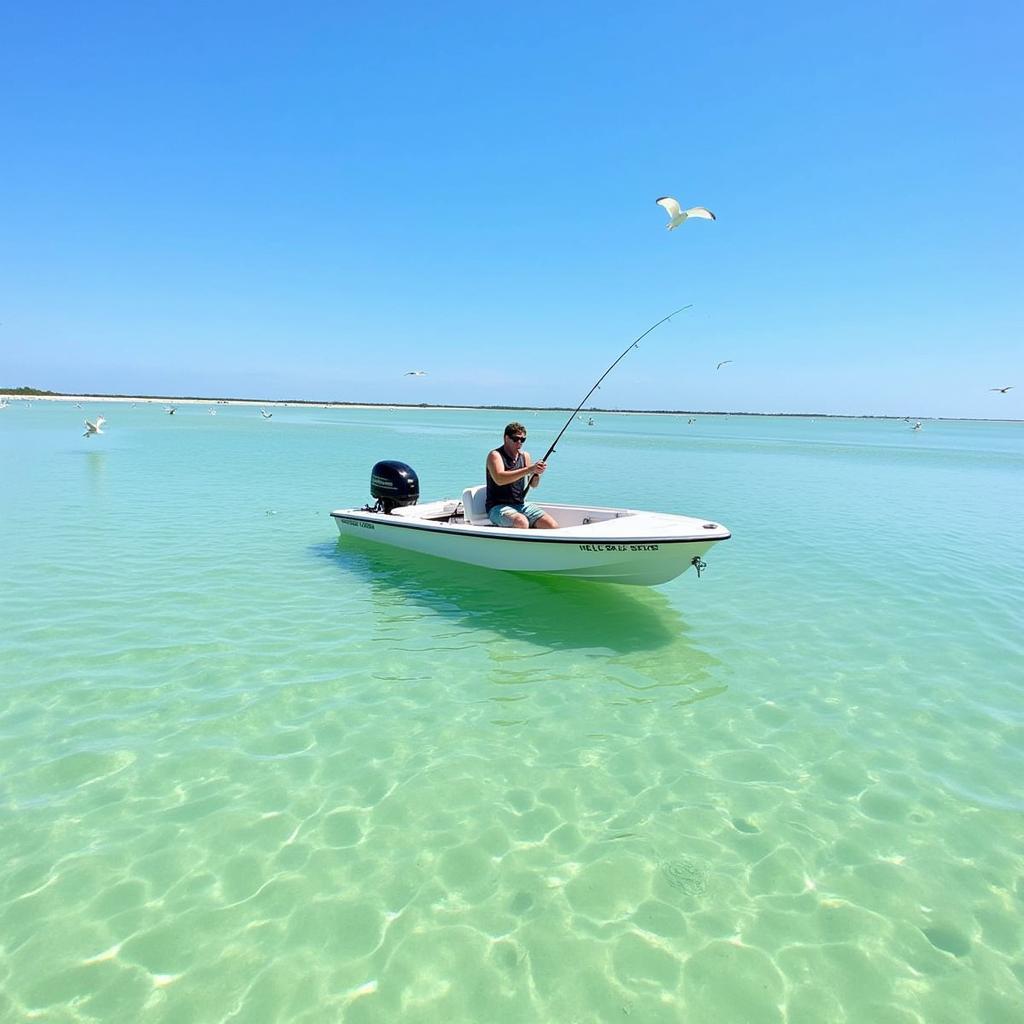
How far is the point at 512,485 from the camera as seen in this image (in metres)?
9.81

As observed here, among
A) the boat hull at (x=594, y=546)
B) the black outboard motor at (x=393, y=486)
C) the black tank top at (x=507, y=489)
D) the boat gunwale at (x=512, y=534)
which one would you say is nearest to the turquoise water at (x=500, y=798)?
the boat hull at (x=594, y=546)

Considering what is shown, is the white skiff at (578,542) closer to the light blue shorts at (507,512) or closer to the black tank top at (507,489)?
the light blue shorts at (507,512)

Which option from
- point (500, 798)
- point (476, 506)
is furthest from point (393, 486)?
point (500, 798)

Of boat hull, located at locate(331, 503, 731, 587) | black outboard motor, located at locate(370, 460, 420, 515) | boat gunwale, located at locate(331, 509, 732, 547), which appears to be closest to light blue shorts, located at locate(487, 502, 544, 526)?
boat gunwale, located at locate(331, 509, 732, 547)

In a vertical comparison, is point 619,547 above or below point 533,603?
above

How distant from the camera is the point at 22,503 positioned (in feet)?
50.6

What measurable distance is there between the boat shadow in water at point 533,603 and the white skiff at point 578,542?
0.36m

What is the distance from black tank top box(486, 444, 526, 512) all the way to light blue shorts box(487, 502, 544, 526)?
0.09 meters

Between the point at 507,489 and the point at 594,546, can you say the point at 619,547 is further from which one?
the point at 507,489

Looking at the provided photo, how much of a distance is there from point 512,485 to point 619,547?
2353 mm

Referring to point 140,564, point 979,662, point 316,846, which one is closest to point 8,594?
point 140,564

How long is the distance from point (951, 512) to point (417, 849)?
2067 cm

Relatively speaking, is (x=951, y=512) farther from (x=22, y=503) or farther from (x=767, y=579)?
(x=22, y=503)

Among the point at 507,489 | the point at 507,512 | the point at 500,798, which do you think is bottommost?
the point at 500,798
